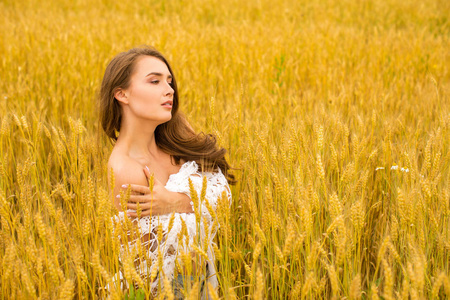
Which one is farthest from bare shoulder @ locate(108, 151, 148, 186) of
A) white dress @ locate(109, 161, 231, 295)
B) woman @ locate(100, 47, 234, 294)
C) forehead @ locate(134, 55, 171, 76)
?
forehead @ locate(134, 55, 171, 76)

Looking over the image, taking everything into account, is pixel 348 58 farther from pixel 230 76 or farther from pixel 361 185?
pixel 361 185

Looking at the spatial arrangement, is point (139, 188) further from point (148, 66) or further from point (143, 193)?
point (148, 66)

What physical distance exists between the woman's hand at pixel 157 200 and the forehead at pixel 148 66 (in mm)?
389

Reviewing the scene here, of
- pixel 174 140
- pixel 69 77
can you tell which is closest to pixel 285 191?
pixel 174 140

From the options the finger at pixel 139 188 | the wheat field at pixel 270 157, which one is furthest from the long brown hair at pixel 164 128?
the finger at pixel 139 188

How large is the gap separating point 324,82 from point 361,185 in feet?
6.37

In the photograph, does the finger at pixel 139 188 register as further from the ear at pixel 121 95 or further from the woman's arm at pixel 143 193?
the ear at pixel 121 95

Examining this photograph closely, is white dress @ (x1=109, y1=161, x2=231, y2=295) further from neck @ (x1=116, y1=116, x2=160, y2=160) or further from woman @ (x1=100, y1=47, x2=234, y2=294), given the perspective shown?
neck @ (x1=116, y1=116, x2=160, y2=160)

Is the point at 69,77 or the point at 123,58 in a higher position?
the point at 69,77

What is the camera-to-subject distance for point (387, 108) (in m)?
2.69

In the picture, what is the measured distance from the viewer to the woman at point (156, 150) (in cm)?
149

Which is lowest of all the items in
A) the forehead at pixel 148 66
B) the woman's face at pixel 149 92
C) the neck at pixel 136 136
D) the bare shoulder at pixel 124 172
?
the bare shoulder at pixel 124 172

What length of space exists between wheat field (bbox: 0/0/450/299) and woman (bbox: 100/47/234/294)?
0.36 feet

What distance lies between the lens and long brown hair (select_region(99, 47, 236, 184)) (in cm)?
164
